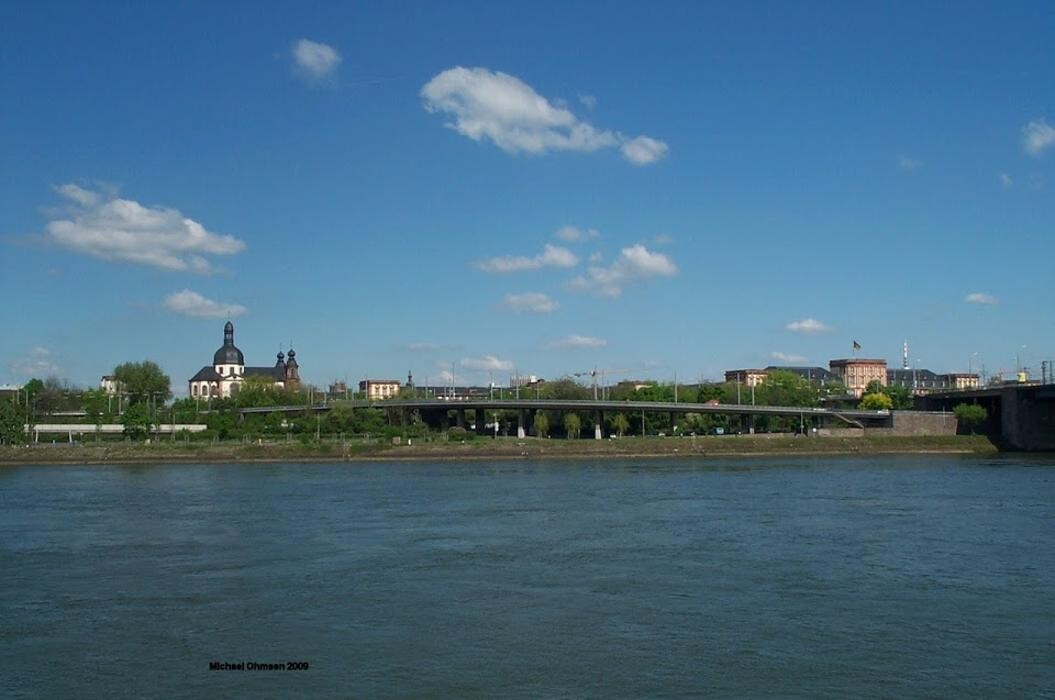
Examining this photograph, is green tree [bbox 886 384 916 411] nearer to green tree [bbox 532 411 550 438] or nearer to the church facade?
green tree [bbox 532 411 550 438]

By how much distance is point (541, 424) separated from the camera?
91.3 m

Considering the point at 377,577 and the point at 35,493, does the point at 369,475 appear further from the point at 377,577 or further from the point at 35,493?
the point at 377,577

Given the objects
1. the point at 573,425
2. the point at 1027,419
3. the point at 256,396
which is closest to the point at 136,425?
the point at 256,396

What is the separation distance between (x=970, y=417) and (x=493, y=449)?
3826cm

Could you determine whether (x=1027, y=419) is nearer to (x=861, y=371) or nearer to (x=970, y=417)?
Answer: (x=970, y=417)

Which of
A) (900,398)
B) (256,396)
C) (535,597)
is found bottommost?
(535,597)

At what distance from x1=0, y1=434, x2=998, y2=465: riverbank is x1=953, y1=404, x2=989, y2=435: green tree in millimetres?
2529

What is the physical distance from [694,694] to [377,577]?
31.3 ft

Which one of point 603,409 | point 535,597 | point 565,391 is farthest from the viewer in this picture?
point 565,391

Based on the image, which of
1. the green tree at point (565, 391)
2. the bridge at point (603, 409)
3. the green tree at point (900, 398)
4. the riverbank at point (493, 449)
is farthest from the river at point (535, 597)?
the green tree at point (565, 391)

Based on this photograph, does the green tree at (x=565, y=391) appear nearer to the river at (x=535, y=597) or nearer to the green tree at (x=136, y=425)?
the green tree at (x=136, y=425)

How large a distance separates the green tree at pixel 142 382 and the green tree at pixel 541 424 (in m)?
38.0

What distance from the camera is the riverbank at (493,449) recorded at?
2677 inches

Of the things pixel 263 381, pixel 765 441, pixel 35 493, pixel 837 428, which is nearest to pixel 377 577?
pixel 35 493
